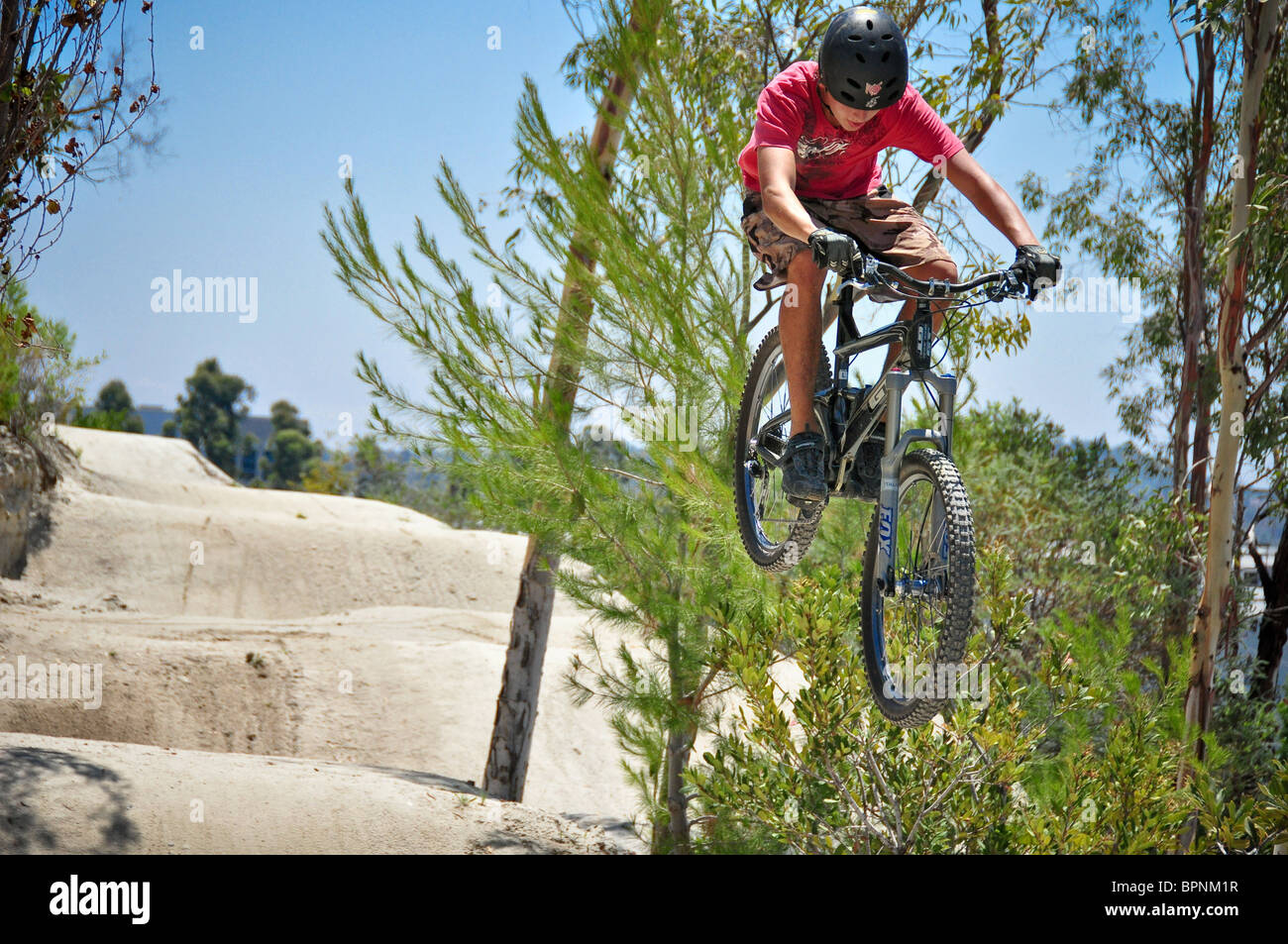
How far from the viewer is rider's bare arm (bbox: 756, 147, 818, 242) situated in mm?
2704

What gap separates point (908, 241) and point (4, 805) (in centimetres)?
584

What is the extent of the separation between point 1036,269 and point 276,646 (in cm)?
1195

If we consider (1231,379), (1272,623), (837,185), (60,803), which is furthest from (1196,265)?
(60,803)

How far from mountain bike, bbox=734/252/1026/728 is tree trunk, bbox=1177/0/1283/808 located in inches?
206

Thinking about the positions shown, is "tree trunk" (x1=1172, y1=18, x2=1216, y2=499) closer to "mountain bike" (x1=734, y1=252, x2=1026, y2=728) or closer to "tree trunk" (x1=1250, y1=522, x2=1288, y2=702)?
"tree trunk" (x1=1250, y1=522, x2=1288, y2=702)

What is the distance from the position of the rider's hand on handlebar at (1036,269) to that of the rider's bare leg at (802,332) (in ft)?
1.74

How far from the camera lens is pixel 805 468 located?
3070mm

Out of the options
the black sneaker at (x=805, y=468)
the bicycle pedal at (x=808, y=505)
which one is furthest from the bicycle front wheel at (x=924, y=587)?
the bicycle pedal at (x=808, y=505)

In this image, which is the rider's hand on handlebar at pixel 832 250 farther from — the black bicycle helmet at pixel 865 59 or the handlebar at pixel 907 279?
the black bicycle helmet at pixel 865 59

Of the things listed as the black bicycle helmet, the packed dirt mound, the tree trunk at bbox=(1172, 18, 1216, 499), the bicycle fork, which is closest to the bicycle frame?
the bicycle fork

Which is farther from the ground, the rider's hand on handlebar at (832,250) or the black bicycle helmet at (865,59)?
the black bicycle helmet at (865,59)

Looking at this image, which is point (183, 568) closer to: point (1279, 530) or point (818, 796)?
point (818, 796)

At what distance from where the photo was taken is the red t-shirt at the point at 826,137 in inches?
116
